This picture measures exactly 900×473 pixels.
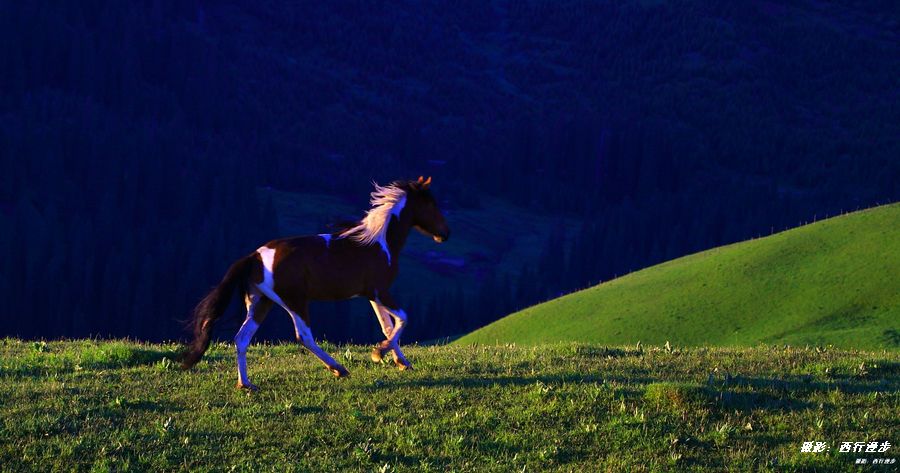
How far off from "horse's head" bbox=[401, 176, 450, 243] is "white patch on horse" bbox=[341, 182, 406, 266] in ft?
0.58

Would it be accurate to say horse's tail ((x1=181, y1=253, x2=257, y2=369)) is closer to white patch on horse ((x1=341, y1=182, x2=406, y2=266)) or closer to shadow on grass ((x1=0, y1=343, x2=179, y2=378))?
white patch on horse ((x1=341, y1=182, x2=406, y2=266))

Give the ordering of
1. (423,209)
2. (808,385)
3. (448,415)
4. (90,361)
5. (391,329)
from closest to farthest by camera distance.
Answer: (448,415)
(808,385)
(391,329)
(423,209)
(90,361)

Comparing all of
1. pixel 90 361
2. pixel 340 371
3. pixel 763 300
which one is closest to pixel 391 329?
pixel 340 371

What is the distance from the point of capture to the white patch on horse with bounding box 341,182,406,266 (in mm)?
17969

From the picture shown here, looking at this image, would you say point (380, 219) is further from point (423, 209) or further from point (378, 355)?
point (378, 355)

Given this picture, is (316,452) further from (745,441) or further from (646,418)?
(745,441)

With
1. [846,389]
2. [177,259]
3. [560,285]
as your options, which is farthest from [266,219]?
[846,389]

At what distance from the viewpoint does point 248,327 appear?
16.8m

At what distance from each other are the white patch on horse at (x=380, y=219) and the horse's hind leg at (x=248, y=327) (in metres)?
1.79

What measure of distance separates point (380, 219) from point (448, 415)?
438 cm

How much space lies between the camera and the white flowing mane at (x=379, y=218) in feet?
59.0

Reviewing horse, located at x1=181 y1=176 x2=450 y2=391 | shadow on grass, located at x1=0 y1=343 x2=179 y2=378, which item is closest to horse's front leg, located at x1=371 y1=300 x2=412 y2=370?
horse, located at x1=181 y1=176 x2=450 y2=391

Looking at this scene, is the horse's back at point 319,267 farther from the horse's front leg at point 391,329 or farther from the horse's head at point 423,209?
the horse's head at point 423,209

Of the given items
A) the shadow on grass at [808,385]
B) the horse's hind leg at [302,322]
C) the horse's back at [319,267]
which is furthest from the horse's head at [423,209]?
the shadow on grass at [808,385]
